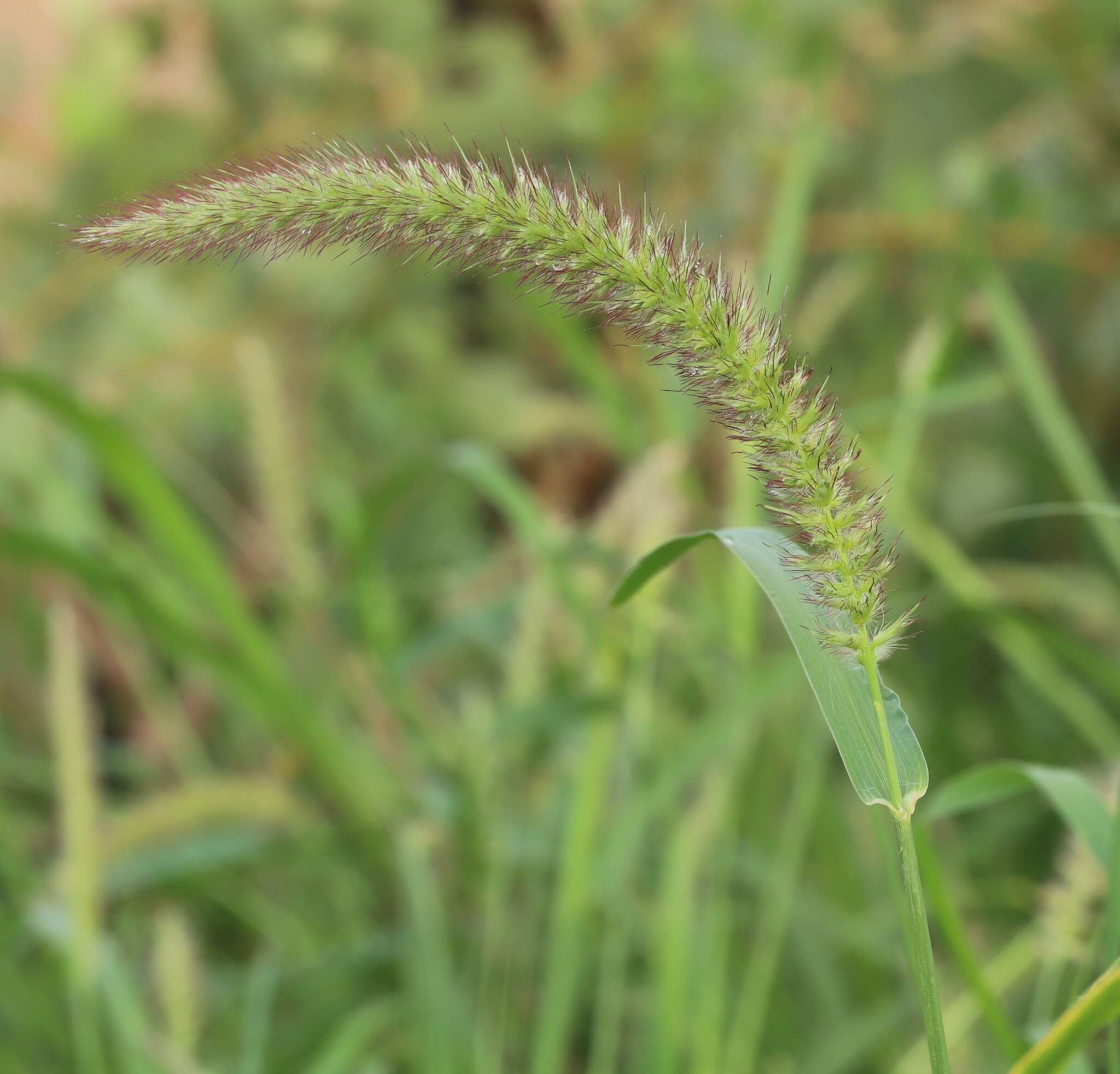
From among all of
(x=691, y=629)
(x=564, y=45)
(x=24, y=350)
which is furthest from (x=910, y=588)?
(x=564, y=45)

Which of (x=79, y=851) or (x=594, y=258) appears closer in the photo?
(x=594, y=258)

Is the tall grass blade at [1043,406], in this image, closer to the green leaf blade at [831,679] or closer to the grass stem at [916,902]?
the green leaf blade at [831,679]

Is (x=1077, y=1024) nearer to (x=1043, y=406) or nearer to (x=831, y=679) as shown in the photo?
(x=831, y=679)

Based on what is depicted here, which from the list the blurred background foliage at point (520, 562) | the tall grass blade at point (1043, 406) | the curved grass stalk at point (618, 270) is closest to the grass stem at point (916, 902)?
the curved grass stalk at point (618, 270)

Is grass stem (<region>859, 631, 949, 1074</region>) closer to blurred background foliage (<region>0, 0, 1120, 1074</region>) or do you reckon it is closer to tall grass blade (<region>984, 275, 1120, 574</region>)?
blurred background foliage (<region>0, 0, 1120, 1074</region>)

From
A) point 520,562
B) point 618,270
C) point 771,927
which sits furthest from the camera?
point 520,562

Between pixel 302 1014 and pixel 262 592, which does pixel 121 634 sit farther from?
pixel 302 1014

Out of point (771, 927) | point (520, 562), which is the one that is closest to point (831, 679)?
point (771, 927)
